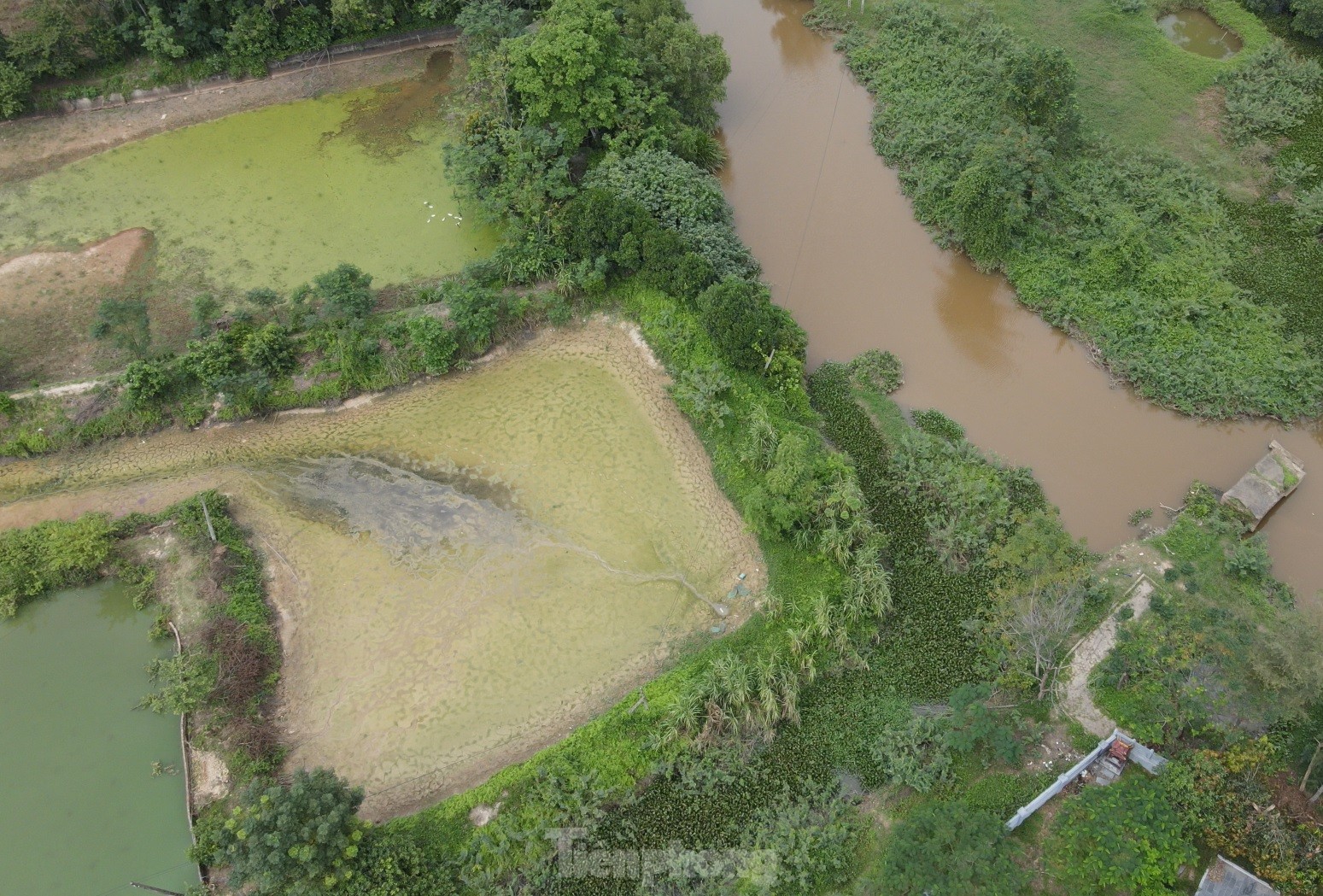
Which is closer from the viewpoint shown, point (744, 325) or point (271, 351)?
point (744, 325)

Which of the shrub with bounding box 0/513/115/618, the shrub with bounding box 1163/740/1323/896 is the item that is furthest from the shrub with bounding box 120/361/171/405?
the shrub with bounding box 1163/740/1323/896

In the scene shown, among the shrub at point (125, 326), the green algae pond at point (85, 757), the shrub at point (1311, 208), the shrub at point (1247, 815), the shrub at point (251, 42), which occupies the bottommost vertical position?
the green algae pond at point (85, 757)

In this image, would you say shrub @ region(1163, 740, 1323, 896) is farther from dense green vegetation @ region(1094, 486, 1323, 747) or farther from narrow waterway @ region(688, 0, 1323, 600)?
narrow waterway @ region(688, 0, 1323, 600)

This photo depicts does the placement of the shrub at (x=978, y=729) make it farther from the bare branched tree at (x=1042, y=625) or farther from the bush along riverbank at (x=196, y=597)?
the bush along riverbank at (x=196, y=597)

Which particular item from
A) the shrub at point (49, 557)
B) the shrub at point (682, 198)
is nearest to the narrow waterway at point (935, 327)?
the shrub at point (682, 198)

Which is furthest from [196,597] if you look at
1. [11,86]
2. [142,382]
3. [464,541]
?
[11,86]

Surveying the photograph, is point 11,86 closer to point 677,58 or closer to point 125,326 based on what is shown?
point 125,326

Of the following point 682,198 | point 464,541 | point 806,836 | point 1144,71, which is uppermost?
point 1144,71
